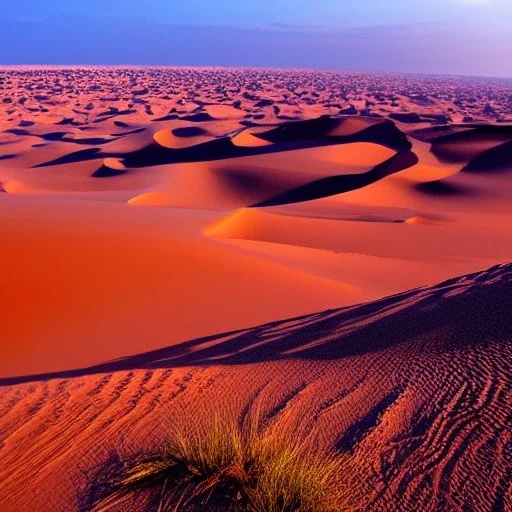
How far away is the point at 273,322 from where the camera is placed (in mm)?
8445

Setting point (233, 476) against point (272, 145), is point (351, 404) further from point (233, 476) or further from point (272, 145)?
point (272, 145)

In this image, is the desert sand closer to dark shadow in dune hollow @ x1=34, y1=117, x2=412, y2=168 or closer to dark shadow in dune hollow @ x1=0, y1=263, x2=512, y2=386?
dark shadow in dune hollow @ x1=0, y1=263, x2=512, y2=386

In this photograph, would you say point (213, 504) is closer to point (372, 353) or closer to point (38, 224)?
point (372, 353)

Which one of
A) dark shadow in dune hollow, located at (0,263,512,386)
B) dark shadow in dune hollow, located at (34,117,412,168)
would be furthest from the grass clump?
dark shadow in dune hollow, located at (34,117,412,168)

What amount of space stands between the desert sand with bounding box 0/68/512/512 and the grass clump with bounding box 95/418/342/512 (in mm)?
190

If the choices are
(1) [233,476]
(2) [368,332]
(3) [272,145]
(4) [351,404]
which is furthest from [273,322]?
(3) [272,145]

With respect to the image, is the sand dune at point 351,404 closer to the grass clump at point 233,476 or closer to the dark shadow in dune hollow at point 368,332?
the dark shadow in dune hollow at point 368,332

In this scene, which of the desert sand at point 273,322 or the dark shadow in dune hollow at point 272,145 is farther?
the dark shadow in dune hollow at point 272,145

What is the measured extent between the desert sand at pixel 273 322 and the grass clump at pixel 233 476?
190 mm

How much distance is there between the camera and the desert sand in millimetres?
3936

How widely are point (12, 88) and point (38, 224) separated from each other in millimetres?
58985

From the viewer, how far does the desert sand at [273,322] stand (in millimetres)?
3936

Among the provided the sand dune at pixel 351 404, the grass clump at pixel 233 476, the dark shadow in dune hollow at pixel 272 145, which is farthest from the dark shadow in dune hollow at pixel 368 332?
the dark shadow in dune hollow at pixel 272 145

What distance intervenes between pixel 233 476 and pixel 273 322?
16.3ft
